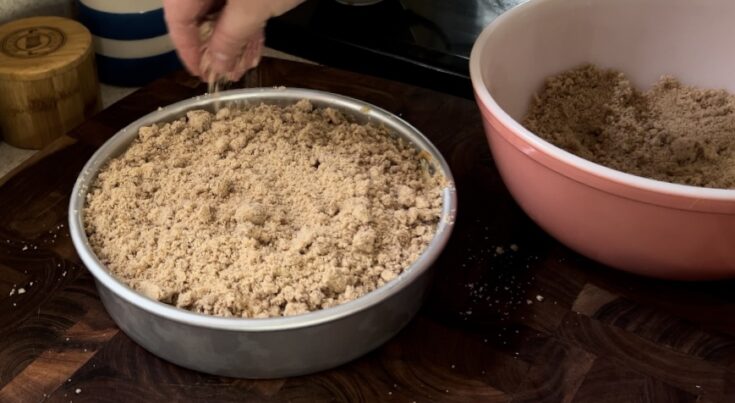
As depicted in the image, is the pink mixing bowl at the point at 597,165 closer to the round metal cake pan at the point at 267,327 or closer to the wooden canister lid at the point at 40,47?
the round metal cake pan at the point at 267,327

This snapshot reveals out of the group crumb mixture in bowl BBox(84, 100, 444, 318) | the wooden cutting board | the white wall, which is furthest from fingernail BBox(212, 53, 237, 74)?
the white wall

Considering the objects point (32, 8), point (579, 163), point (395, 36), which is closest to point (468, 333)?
point (579, 163)

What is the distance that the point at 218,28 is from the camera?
620mm

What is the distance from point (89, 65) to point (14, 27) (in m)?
0.11

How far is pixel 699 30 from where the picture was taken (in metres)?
0.88

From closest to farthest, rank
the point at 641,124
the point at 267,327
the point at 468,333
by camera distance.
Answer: the point at 267,327 → the point at 468,333 → the point at 641,124

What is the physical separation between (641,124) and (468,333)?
314 mm

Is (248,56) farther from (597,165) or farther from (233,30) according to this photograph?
(597,165)

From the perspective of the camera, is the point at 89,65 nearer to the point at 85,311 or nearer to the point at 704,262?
the point at 85,311

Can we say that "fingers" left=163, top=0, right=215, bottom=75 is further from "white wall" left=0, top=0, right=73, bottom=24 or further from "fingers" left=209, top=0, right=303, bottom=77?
"white wall" left=0, top=0, right=73, bottom=24

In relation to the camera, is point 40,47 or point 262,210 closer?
point 262,210

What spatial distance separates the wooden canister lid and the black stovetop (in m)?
0.26

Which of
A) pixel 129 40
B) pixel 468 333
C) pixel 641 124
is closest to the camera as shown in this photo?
pixel 468 333

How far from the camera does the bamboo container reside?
2.95 ft
